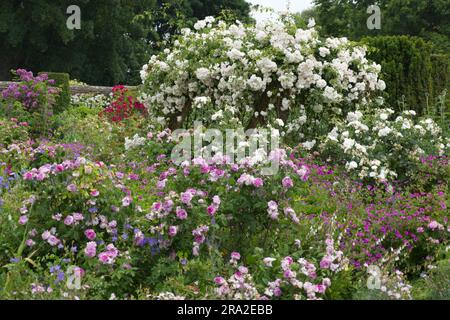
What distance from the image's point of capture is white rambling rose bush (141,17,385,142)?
7.20 meters

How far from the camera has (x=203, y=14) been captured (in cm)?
3234

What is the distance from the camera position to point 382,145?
6.88m

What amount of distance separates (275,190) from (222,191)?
1.11 feet

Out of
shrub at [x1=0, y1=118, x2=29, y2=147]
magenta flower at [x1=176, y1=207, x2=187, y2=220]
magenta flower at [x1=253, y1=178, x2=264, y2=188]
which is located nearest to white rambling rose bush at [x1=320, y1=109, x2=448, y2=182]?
magenta flower at [x1=253, y1=178, x2=264, y2=188]

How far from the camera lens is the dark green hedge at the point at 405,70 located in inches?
370

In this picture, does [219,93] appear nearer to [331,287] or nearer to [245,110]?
[245,110]

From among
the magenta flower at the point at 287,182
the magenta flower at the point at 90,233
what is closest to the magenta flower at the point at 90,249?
the magenta flower at the point at 90,233

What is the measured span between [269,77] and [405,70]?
10.6 feet

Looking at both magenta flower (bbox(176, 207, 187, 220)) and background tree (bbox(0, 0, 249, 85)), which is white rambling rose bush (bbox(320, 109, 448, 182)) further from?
background tree (bbox(0, 0, 249, 85))

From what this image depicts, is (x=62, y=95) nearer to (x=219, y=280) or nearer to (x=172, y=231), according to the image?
(x=172, y=231)

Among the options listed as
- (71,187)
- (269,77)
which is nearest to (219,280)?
(71,187)

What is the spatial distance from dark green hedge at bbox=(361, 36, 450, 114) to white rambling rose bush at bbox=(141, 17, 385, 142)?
144 cm

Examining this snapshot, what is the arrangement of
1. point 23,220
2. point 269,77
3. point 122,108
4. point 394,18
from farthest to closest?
point 394,18 < point 122,108 < point 269,77 < point 23,220
